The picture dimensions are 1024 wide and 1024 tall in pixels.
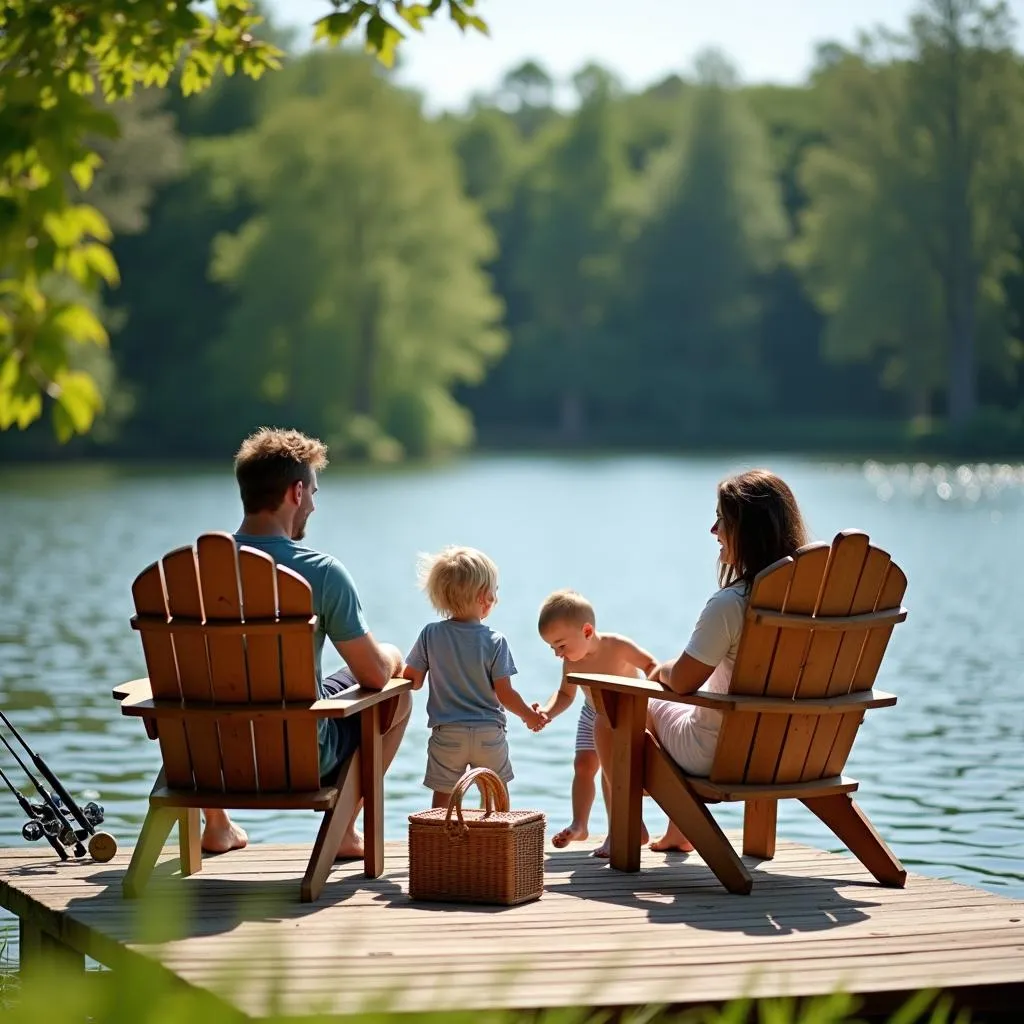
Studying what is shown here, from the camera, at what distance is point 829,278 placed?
174ft

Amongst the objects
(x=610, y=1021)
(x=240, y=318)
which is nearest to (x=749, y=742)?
(x=610, y=1021)

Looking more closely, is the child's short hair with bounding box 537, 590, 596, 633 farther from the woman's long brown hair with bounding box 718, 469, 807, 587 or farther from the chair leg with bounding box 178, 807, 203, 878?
the chair leg with bounding box 178, 807, 203, 878

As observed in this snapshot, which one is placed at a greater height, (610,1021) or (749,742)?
(749,742)

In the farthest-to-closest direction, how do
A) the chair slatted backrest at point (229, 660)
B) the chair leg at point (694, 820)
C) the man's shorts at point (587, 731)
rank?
the man's shorts at point (587, 731) < the chair leg at point (694, 820) < the chair slatted backrest at point (229, 660)

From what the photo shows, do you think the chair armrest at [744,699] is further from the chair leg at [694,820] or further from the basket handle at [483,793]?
the basket handle at [483,793]

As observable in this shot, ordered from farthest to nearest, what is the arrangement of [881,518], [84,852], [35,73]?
[881,518] → [84,852] → [35,73]

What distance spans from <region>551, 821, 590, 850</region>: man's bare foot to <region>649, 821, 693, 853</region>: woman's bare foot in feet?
1.01

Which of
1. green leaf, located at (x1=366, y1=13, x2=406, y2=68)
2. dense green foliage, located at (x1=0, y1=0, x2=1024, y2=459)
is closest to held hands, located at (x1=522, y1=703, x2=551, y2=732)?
green leaf, located at (x1=366, y1=13, x2=406, y2=68)

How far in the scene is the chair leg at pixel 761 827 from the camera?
582cm

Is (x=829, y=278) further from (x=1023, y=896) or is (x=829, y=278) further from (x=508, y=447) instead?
(x=1023, y=896)

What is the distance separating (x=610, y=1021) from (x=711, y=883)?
4.41 ft

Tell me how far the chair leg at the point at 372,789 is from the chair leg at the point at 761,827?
1164 millimetres

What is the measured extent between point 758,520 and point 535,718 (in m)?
1.00

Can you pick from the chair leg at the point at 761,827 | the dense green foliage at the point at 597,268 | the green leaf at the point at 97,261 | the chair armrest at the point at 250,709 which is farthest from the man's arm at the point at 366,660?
the dense green foliage at the point at 597,268
